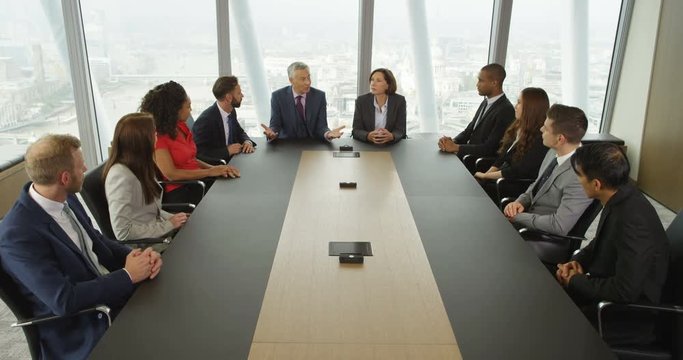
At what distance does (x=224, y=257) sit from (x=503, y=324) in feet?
3.81

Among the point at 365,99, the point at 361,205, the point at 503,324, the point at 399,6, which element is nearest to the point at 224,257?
the point at 361,205

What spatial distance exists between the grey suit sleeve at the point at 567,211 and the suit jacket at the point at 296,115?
2.34 meters

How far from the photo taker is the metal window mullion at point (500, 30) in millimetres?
6012

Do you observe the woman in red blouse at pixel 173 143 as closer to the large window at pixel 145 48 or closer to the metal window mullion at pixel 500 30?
the large window at pixel 145 48

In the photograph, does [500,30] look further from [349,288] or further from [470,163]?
[349,288]

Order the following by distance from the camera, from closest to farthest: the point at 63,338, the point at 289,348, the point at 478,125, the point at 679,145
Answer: the point at 289,348 < the point at 63,338 < the point at 478,125 < the point at 679,145

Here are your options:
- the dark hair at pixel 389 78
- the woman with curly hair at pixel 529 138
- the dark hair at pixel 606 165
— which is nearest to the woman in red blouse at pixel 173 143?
the dark hair at pixel 389 78

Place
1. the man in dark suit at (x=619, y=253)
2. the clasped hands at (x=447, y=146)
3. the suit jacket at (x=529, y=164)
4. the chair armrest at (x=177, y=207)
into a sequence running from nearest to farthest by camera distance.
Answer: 1. the man in dark suit at (x=619, y=253)
2. the chair armrest at (x=177, y=207)
3. the suit jacket at (x=529, y=164)
4. the clasped hands at (x=447, y=146)

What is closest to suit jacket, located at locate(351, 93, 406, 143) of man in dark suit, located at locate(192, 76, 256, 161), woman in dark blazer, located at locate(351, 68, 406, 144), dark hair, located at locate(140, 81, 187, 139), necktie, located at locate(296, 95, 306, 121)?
woman in dark blazer, located at locate(351, 68, 406, 144)

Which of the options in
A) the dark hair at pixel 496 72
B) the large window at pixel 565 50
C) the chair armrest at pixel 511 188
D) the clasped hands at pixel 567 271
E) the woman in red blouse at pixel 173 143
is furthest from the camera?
the large window at pixel 565 50

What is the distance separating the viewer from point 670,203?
5461 mm

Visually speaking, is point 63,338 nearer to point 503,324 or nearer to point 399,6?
point 503,324

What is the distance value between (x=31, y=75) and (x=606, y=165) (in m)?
5.74

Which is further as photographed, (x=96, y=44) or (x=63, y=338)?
(x=96, y=44)
